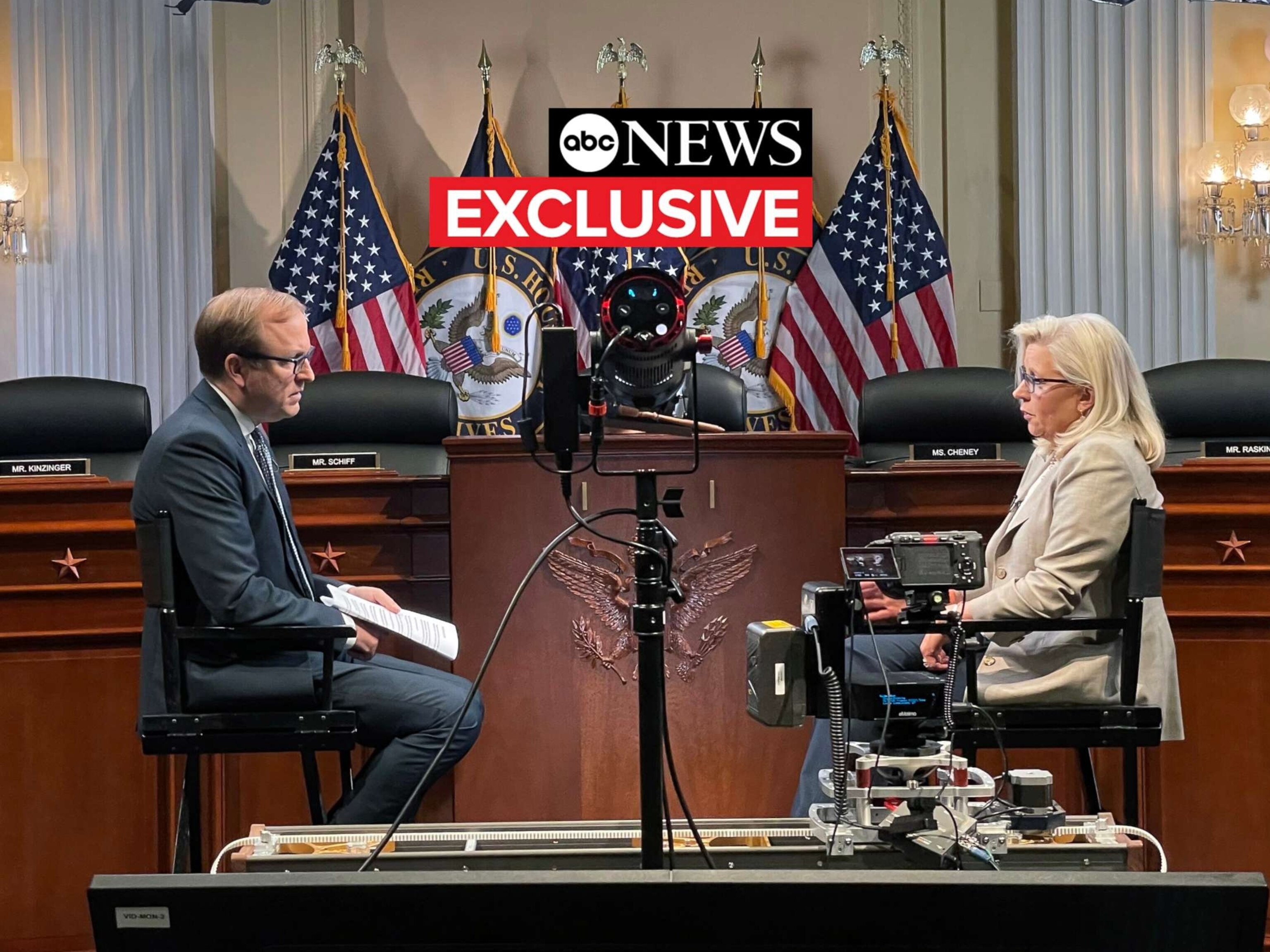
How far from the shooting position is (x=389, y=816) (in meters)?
2.66

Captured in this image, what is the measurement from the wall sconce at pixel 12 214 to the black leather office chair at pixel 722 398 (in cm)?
325

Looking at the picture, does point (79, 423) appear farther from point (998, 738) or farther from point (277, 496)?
point (998, 738)

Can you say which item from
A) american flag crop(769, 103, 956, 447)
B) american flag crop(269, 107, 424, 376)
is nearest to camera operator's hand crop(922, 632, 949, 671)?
american flag crop(769, 103, 956, 447)

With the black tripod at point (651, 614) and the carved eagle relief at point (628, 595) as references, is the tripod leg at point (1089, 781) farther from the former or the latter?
the black tripod at point (651, 614)

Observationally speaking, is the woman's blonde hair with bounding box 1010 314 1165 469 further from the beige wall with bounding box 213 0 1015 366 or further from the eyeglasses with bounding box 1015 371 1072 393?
the beige wall with bounding box 213 0 1015 366

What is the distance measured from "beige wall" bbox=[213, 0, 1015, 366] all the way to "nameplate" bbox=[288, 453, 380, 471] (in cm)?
319

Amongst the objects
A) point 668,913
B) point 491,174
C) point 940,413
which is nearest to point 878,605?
point 668,913

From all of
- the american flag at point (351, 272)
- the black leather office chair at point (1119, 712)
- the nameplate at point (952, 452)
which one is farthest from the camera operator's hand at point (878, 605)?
the american flag at point (351, 272)

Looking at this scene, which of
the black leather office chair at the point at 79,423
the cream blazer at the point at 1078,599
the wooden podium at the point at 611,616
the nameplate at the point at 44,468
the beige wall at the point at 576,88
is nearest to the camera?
the cream blazer at the point at 1078,599

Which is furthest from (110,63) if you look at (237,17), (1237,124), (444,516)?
(1237,124)

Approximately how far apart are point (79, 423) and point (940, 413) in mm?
2780

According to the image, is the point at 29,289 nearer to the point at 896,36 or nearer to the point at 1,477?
the point at 1,477

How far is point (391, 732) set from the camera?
8.76ft

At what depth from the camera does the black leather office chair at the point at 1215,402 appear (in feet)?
14.3
